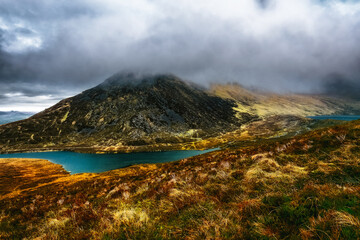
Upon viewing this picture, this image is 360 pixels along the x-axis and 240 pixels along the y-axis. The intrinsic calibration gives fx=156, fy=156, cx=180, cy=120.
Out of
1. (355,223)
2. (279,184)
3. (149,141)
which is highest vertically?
(355,223)

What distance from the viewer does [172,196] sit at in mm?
6258

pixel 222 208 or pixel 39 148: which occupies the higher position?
pixel 222 208

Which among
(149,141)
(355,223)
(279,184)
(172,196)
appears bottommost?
(149,141)

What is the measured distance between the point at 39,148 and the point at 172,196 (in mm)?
225872

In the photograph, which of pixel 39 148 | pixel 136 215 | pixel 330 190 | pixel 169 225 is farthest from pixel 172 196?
pixel 39 148

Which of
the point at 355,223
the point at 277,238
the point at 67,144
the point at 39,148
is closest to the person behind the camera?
the point at 355,223

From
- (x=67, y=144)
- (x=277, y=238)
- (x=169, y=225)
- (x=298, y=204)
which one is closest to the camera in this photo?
(x=277, y=238)

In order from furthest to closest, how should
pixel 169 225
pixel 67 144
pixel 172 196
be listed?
pixel 67 144 < pixel 172 196 < pixel 169 225

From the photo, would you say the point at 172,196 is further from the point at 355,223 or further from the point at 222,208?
the point at 355,223

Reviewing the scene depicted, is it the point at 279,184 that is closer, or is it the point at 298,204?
the point at 298,204

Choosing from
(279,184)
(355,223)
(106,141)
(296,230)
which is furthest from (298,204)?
(106,141)

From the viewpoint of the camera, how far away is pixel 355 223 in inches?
99.5

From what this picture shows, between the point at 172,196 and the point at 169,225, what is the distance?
6.93ft

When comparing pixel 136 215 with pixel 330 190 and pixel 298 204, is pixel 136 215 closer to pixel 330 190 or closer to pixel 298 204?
pixel 298 204
